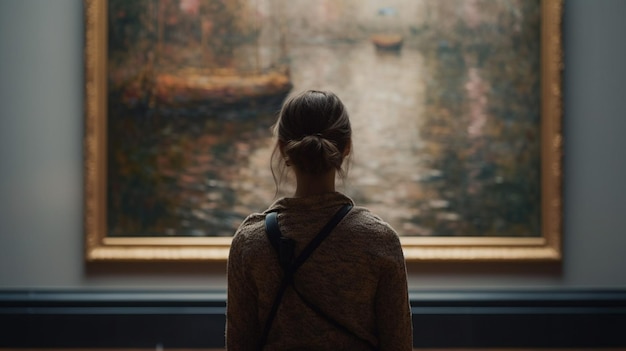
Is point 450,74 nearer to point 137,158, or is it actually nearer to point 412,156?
point 412,156

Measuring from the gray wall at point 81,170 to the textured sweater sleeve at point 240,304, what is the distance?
3.77m

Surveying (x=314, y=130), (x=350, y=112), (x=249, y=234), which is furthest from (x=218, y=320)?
(x=314, y=130)

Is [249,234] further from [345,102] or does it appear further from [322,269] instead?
[345,102]

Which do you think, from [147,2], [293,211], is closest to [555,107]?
[147,2]

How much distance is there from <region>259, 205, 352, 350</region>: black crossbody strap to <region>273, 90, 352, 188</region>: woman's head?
0.65 ft

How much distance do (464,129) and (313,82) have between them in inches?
48.6

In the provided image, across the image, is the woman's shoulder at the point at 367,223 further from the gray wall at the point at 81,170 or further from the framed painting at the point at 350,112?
the gray wall at the point at 81,170

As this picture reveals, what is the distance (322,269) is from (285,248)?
0.14 m

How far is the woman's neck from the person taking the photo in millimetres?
2924

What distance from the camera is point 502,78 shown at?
666 centimetres

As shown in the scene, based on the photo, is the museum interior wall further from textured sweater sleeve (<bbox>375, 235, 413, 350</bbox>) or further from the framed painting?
textured sweater sleeve (<bbox>375, 235, 413, 350</bbox>)

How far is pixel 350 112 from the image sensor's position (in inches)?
260

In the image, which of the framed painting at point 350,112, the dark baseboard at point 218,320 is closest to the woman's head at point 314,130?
the framed painting at point 350,112

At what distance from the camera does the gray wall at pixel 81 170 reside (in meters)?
6.67
